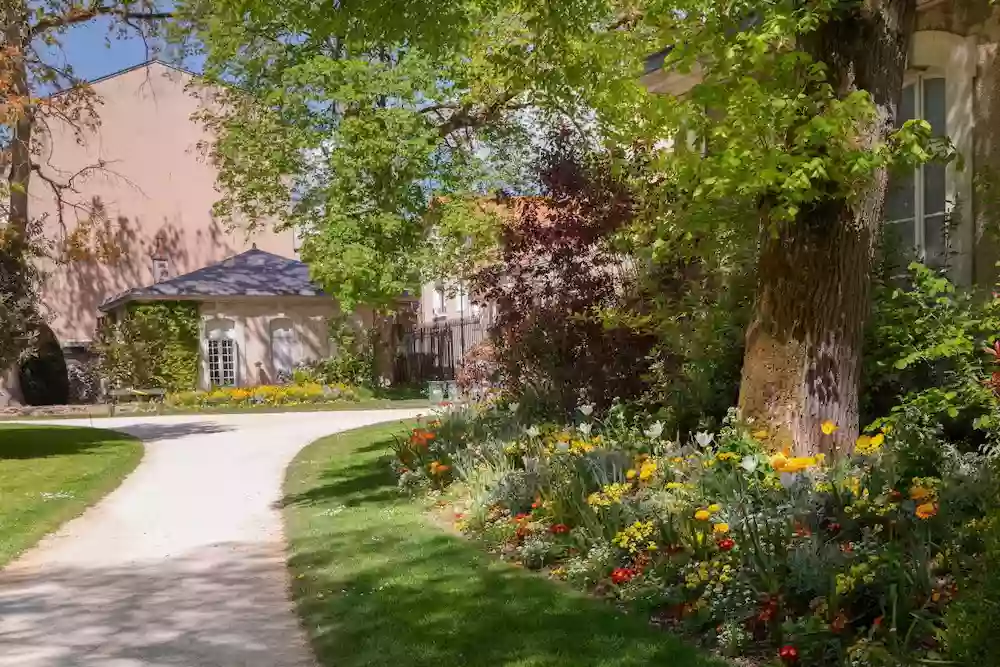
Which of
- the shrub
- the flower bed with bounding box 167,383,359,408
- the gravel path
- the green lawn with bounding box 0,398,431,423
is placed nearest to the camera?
the gravel path

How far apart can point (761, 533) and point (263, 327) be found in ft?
91.9

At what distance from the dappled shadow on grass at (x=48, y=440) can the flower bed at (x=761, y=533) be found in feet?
33.0

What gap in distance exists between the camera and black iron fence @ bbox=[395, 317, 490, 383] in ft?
102

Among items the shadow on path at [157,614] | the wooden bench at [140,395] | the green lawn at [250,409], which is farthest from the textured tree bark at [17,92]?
the shadow on path at [157,614]

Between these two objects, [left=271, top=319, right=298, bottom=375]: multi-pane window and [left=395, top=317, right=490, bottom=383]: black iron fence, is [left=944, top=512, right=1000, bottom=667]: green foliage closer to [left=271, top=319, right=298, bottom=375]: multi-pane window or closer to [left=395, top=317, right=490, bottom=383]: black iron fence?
[left=395, top=317, right=490, bottom=383]: black iron fence

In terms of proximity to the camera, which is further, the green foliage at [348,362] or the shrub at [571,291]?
the green foliage at [348,362]

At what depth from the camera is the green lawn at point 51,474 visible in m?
10.3

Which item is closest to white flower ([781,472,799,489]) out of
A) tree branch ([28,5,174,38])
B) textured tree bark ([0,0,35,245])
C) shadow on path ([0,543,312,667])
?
shadow on path ([0,543,312,667])

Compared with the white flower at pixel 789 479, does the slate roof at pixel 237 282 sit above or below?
above

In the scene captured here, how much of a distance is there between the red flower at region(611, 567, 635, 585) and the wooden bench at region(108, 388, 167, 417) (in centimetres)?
2282

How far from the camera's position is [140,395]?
2888cm

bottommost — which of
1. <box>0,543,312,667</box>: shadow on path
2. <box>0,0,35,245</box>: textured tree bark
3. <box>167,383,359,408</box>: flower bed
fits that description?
<box>0,543,312,667</box>: shadow on path

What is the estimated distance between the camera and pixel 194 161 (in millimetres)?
36344

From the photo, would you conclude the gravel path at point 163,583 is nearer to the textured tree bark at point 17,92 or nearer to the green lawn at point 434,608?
the green lawn at point 434,608
